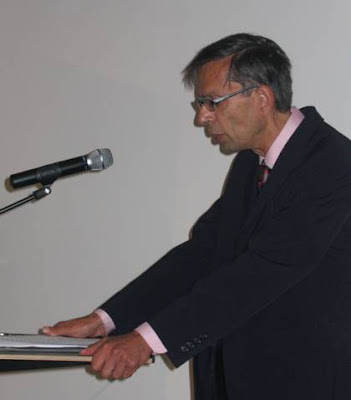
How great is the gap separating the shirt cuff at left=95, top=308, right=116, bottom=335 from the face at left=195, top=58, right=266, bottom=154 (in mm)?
617

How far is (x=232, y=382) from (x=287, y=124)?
0.74 metres

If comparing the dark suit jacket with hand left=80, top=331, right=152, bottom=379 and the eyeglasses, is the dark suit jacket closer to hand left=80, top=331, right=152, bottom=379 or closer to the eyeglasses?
hand left=80, top=331, right=152, bottom=379

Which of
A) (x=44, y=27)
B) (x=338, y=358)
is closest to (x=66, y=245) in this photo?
(x=44, y=27)

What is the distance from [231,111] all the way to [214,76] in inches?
4.4

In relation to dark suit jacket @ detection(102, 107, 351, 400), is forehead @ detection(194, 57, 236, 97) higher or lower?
higher

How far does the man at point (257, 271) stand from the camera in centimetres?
168

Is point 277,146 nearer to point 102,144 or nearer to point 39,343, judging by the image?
point 39,343

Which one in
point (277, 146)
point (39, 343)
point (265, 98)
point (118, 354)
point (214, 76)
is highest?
point (214, 76)

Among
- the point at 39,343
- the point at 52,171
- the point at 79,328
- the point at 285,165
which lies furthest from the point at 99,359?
the point at 285,165

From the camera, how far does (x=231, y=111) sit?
1962mm

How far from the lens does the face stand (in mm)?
1949

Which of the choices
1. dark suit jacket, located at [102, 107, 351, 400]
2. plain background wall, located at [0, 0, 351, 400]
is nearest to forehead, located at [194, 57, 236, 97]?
dark suit jacket, located at [102, 107, 351, 400]

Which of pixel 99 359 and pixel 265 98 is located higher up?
pixel 265 98

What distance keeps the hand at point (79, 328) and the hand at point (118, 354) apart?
284 millimetres
